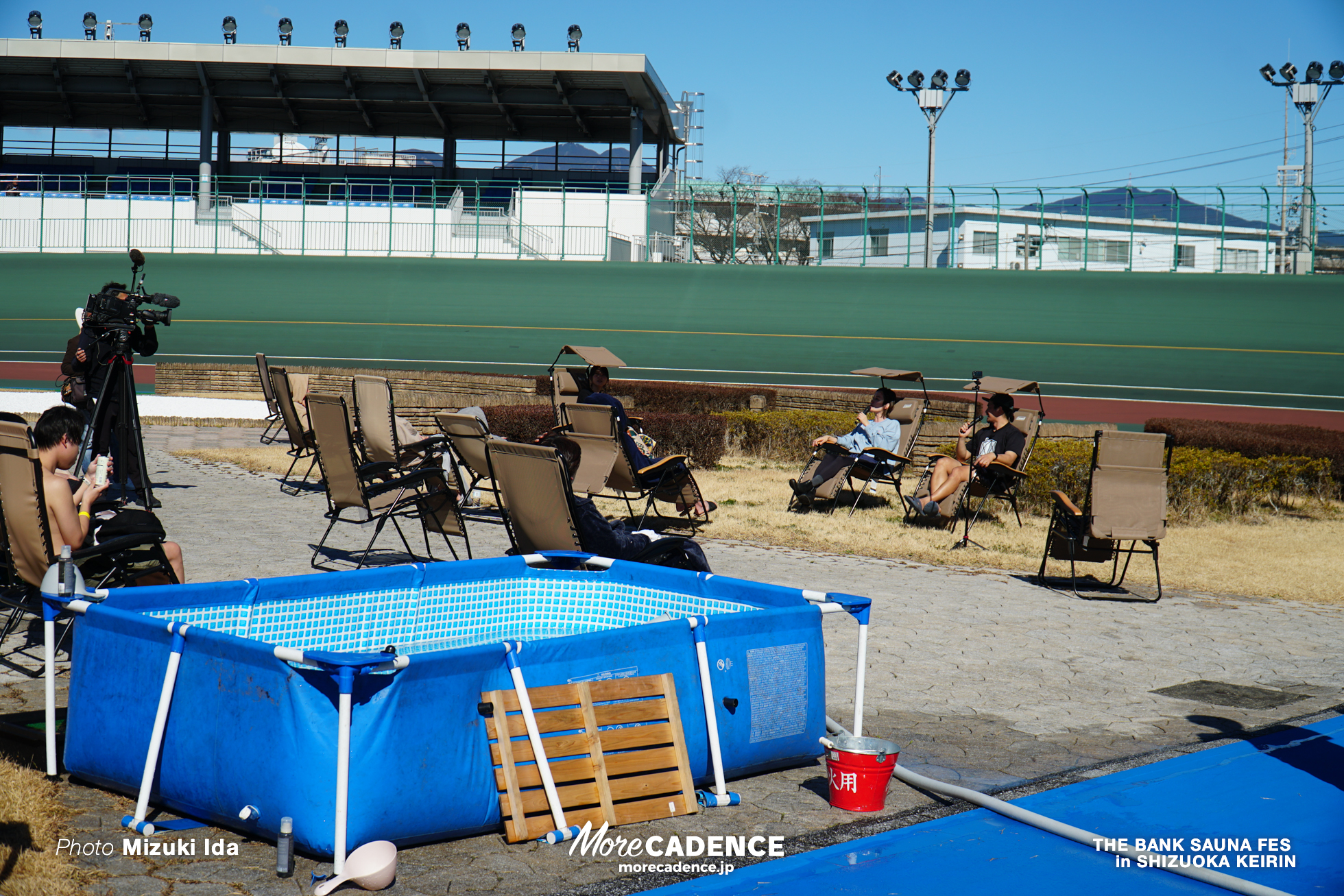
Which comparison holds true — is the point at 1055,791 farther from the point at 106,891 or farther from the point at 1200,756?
the point at 106,891

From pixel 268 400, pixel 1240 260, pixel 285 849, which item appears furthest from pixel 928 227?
pixel 285 849

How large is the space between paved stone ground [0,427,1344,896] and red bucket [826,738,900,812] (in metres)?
0.08

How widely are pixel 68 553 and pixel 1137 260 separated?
976 inches

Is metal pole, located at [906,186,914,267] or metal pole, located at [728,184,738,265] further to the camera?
metal pole, located at [728,184,738,265]

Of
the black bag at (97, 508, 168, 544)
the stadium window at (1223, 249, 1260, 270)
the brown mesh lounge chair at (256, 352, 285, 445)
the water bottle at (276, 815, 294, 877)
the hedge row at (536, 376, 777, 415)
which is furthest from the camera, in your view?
the stadium window at (1223, 249, 1260, 270)

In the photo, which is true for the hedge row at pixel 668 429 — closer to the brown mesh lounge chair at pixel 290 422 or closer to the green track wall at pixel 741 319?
the brown mesh lounge chair at pixel 290 422

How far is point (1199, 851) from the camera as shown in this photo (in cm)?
352

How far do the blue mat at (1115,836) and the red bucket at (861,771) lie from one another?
0.18m

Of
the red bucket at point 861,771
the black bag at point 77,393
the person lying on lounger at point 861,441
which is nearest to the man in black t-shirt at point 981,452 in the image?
Result: the person lying on lounger at point 861,441

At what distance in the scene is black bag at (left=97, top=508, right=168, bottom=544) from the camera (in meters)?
4.95

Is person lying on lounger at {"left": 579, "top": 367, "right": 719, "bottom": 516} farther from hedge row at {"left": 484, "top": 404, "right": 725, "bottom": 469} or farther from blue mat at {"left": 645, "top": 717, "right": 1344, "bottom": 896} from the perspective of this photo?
blue mat at {"left": 645, "top": 717, "right": 1344, "bottom": 896}

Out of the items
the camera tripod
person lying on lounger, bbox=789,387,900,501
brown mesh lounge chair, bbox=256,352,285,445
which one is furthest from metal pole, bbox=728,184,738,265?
the camera tripod

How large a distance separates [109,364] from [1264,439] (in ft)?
38.5

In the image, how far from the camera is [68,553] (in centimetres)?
369
